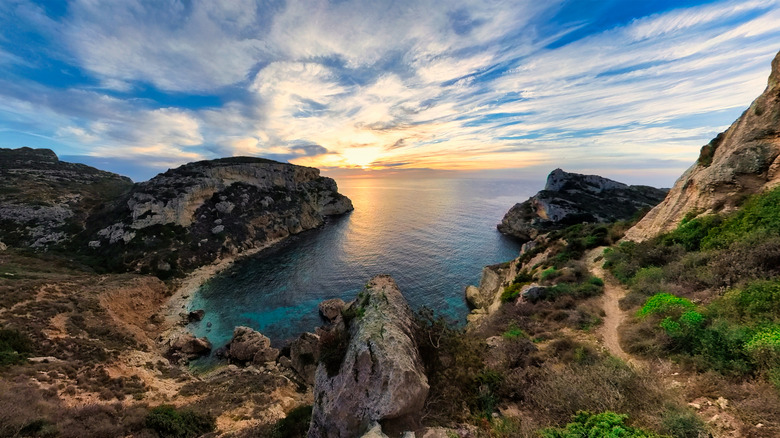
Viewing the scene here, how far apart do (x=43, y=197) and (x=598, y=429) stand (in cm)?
9858

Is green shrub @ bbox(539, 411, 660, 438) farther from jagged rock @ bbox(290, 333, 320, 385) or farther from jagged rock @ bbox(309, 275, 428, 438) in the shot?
jagged rock @ bbox(290, 333, 320, 385)

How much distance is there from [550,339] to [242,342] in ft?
89.7

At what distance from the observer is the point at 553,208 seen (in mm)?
67062

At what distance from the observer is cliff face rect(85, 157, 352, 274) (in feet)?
162

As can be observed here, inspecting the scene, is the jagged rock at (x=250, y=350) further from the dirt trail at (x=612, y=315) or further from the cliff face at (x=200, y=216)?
the cliff face at (x=200, y=216)

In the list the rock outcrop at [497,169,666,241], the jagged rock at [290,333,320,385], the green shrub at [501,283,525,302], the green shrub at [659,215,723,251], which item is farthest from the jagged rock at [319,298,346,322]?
the rock outcrop at [497,169,666,241]

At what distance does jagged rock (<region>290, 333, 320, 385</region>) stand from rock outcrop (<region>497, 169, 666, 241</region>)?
5722cm

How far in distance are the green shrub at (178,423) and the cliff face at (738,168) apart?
1209 inches

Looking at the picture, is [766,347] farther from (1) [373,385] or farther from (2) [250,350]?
(2) [250,350]

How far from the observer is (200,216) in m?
62.1

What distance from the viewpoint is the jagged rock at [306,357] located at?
22.4m

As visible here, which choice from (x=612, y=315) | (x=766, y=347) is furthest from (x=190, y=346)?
(x=766, y=347)

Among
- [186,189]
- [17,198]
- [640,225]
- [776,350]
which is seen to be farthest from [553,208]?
[17,198]

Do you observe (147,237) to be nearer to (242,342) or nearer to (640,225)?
(242,342)
